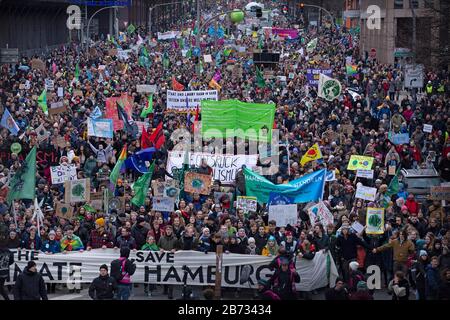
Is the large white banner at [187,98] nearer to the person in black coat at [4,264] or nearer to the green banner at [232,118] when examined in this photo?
the green banner at [232,118]

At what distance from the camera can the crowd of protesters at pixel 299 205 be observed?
15.8m

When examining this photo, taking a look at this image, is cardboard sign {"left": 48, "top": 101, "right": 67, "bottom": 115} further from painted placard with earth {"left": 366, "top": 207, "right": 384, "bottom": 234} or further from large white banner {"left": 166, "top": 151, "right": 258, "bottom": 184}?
painted placard with earth {"left": 366, "top": 207, "right": 384, "bottom": 234}

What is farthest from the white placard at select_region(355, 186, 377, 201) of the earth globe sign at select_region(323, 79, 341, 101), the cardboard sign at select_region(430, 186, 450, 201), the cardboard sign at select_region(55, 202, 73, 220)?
the earth globe sign at select_region(323, 79, 341, 101)

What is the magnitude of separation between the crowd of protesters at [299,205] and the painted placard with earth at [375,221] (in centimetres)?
15

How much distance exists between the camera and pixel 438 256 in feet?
51.4

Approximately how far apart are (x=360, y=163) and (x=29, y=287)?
9.07 meters

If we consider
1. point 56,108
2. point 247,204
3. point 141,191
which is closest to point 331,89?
point 56,108

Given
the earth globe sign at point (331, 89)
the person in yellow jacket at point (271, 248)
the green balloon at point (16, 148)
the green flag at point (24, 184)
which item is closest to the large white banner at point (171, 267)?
the person in yellow jacket at point (271, 248)

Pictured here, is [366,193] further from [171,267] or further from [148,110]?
[148,110]
